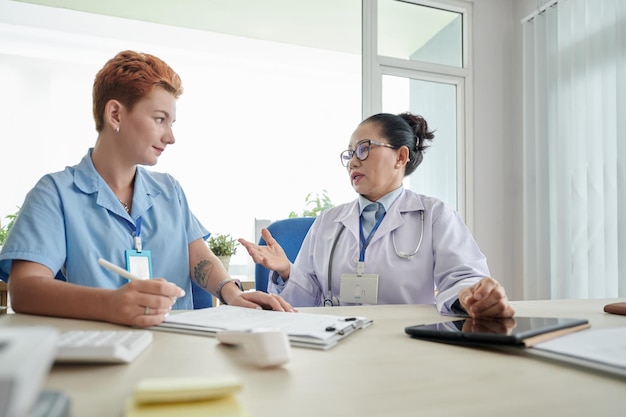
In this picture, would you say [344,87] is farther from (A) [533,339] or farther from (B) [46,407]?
(B) [46,407]

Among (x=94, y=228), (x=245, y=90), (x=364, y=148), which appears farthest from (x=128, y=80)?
(x=245, y=90)

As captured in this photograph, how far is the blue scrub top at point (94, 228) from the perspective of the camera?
1.31 metres

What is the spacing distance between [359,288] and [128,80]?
3.38ft

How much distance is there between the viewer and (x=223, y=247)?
11.3 feet

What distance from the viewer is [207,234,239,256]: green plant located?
341 centimetres

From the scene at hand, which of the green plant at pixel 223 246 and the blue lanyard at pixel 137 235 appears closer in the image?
the blue lanyard at pixel 137 235

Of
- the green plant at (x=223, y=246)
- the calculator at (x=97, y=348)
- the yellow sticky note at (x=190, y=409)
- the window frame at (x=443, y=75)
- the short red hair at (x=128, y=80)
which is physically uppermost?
the window frame at (x=443, y=75)

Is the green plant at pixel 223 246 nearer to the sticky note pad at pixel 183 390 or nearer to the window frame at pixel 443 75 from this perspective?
the window frame at pixel 443 75

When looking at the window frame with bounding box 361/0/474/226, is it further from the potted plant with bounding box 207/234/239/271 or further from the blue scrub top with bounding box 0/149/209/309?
the blue scrub top with bounding box 0/149/209/309

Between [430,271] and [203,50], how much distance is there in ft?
15.8

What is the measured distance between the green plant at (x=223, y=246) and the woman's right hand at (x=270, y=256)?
5.23 feet

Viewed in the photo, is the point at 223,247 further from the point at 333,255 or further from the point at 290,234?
the point at 333,255

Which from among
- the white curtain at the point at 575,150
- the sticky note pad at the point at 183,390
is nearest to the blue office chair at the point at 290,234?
the sticky note pad at the point at 183,390

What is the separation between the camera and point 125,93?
5.08 ft
